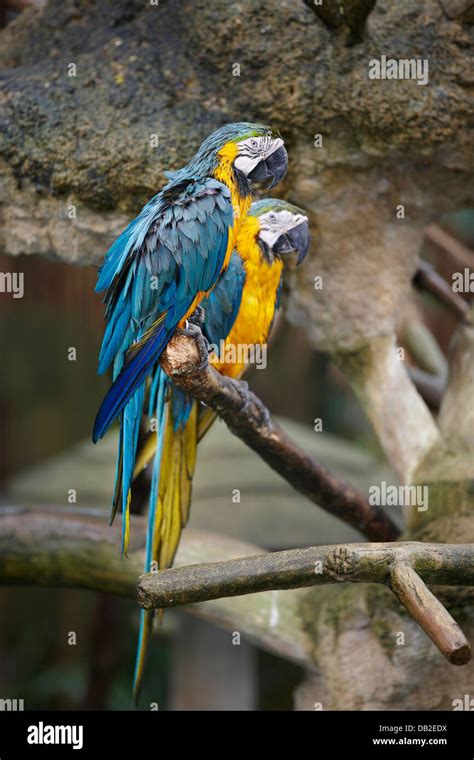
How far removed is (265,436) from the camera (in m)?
2.41

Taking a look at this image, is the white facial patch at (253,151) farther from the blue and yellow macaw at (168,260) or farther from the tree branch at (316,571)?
the tree branch at (316,571)

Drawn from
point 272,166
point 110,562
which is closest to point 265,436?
point 272,166

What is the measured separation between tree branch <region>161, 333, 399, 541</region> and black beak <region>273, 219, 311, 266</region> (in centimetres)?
44

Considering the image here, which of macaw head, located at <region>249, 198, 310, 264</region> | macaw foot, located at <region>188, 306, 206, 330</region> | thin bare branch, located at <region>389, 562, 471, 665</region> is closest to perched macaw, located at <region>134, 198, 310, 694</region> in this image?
macaw head, located at <region>249, 198, 310, 264</region>

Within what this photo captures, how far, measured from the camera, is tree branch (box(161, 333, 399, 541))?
6.60 feet

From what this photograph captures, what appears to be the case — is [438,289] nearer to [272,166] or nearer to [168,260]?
[272,166]

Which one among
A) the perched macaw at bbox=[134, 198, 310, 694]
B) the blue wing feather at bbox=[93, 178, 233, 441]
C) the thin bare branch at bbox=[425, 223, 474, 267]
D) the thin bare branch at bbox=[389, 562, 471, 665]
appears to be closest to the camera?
the thin bare branch at bbox=[389, 562, 471, 665]

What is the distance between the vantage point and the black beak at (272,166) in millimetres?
2127

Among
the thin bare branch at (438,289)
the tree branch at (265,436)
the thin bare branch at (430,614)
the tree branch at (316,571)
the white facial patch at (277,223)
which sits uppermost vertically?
the thin bare branch at (438,289)

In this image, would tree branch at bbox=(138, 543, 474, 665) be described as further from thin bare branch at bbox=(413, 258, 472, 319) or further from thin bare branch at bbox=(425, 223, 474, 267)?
thin bare branch at bbox=(425, 223, 474, 267)

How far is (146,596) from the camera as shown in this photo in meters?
1.85

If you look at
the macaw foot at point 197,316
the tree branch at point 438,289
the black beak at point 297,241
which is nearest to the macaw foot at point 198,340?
the macaw foot at point 197,316
